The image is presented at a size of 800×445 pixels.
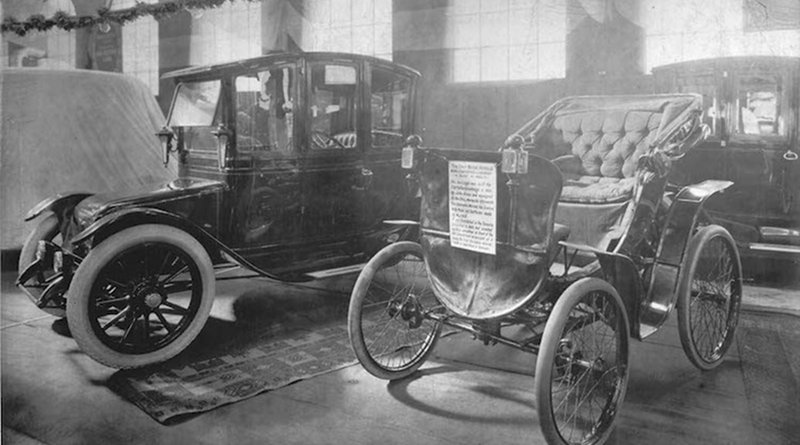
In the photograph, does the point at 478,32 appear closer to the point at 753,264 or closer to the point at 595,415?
the point at 595,415

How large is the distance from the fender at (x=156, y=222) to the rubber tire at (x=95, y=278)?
1.8 inches

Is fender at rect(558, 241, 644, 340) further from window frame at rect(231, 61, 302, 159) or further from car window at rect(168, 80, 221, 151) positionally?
car window at rect(168, 80, 221, 151)

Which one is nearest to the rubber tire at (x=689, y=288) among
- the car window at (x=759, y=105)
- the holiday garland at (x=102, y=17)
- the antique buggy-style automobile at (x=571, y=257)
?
the antique buggy-style automobile at (x=571, y=257)

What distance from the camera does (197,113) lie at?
10.6 ft

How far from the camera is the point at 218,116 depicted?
3111 millimetres

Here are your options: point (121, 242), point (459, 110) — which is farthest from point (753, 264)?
point (121, 242)

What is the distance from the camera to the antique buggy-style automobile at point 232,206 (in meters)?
2.56

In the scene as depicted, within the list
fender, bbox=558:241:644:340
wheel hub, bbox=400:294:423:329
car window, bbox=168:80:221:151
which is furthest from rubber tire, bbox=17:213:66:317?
fender, bbox=558:241:644:340

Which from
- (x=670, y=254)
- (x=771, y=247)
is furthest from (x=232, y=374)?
(x=771, y=247)

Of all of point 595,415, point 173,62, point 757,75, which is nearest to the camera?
point 595,415

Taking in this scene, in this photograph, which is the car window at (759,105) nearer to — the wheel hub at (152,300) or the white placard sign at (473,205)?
the white placard sign at (473,205)

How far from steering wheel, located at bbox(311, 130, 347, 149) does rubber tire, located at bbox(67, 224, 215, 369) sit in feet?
2.80

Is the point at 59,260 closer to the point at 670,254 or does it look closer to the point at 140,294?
the point at 140,294

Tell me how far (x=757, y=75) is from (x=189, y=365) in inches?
133
